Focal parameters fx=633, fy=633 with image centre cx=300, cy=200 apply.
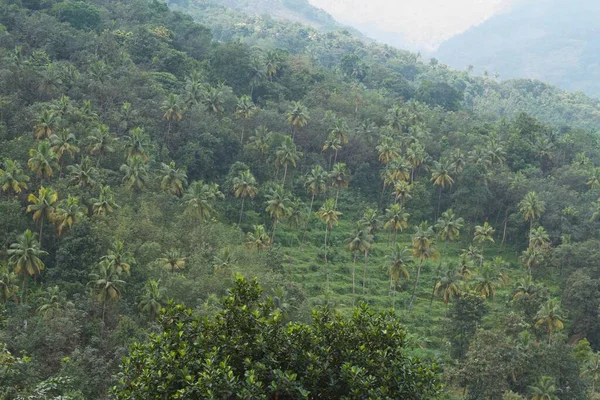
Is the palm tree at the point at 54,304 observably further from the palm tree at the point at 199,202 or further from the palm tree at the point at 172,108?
the palm tree at the point at 172,108

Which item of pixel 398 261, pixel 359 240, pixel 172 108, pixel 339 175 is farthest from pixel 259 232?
pixel 172 108

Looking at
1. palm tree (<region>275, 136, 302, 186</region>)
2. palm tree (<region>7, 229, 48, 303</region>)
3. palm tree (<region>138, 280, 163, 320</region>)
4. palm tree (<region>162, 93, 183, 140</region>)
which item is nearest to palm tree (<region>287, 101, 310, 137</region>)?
palm tree (<region>275, 136, 302, 186</region>)

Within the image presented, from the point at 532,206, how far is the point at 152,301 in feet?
162

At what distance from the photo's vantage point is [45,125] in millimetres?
63250

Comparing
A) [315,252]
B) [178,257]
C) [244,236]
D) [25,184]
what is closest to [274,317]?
[178,257]

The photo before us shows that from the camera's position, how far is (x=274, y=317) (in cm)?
1658

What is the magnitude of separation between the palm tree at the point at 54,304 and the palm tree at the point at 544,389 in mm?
33791

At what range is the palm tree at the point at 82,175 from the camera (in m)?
59.8

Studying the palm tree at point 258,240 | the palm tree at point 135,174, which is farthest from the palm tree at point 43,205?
the palm tree at point 258,240

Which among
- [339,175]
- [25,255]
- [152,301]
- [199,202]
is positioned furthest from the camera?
[339,175]

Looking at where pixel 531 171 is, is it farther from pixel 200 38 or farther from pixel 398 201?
pixel 200 38

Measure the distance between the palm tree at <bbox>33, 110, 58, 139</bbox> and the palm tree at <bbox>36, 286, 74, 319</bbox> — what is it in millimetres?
20635

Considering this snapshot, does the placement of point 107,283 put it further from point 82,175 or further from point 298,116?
point 298,116

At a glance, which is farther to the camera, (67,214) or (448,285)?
(448,285)
